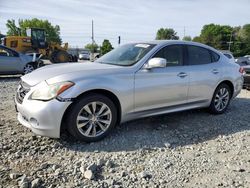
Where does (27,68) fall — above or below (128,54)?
below

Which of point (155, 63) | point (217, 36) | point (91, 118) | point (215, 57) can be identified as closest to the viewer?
point (91, 118)

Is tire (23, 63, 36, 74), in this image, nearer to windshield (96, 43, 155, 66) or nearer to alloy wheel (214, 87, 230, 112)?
windshield (96, 43, 155, 66)

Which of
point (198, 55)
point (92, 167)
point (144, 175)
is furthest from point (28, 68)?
point (144, 175)

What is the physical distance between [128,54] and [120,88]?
3.16 ft

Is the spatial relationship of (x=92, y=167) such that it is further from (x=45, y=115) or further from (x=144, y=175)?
(x=45, y=115)

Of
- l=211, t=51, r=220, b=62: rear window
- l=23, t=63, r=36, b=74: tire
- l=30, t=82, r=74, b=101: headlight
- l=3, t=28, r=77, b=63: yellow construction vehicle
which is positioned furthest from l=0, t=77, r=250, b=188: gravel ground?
l=3, t=28, r=77, b=63: yellow construction vehicle

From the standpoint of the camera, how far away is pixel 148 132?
4480 millimetres

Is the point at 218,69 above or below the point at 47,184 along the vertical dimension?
above

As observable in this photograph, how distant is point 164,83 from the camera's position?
454cm

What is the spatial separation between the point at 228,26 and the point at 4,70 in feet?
299

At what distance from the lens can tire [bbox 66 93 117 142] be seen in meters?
3.76

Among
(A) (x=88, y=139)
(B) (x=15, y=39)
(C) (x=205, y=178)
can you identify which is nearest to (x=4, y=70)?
(A) (x=88, y=139)

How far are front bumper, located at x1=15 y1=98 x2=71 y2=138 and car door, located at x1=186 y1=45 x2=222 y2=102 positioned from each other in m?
2.49

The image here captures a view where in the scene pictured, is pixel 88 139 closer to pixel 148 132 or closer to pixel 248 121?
pixel 148 132
